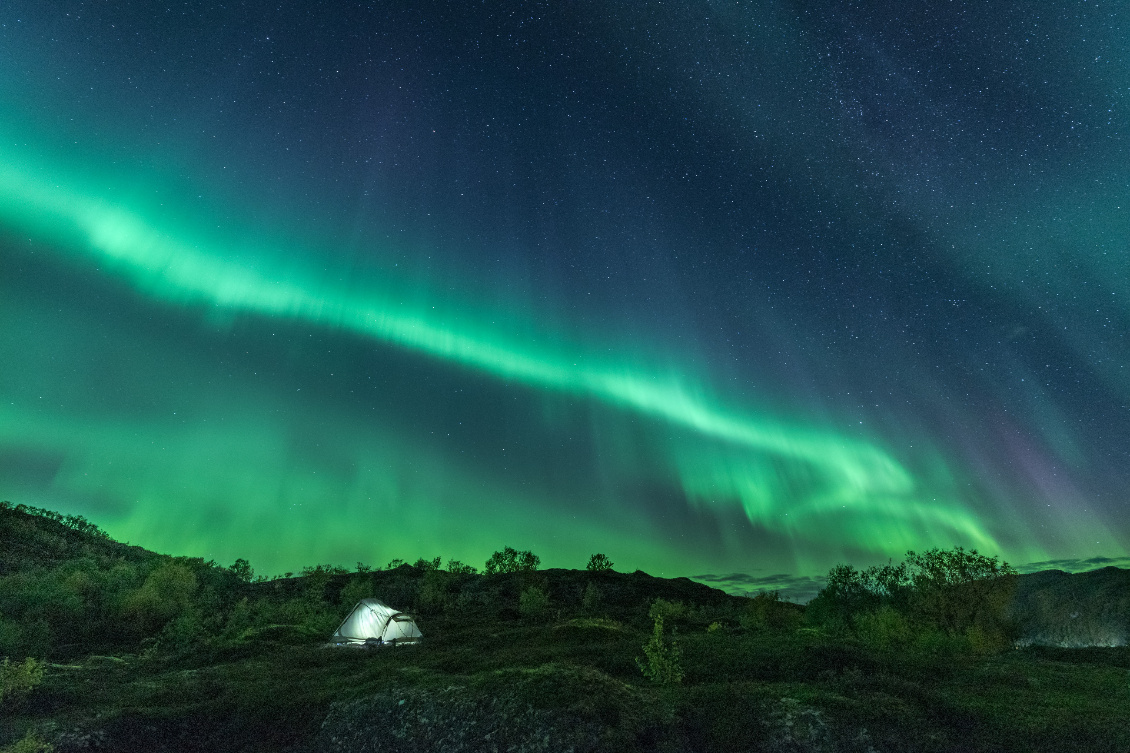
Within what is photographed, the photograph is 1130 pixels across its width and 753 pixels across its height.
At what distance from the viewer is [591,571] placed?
140125 millimetres

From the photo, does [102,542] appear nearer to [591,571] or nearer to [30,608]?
[30,608]

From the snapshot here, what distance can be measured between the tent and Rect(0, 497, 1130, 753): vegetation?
3.76 m

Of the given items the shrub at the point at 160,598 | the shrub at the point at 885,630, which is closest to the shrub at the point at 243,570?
the shrub at the point at 160,598

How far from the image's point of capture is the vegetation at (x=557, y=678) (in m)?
24.9

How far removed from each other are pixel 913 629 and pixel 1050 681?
2280 cm

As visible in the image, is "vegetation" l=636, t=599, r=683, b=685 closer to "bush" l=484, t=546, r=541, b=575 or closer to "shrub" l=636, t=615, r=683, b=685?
"shrub" l=636, t=615, r=683, b=685

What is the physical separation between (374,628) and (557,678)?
38.5 meters

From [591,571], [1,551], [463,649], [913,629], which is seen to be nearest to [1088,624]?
[913,629]

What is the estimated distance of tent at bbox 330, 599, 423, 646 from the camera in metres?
58.9

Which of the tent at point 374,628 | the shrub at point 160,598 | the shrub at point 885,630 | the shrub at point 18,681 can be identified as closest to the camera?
the shrub at point 18,681

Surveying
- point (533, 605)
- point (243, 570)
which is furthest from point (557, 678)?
point (243, 570)

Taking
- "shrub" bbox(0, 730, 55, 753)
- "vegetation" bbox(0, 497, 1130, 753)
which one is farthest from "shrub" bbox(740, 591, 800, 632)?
"shrub" bbox(0, 730, 55, 753)

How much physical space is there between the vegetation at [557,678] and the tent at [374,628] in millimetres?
3758

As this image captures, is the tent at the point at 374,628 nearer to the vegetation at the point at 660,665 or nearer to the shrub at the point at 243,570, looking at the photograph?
the vegetation at the point at 660,665
